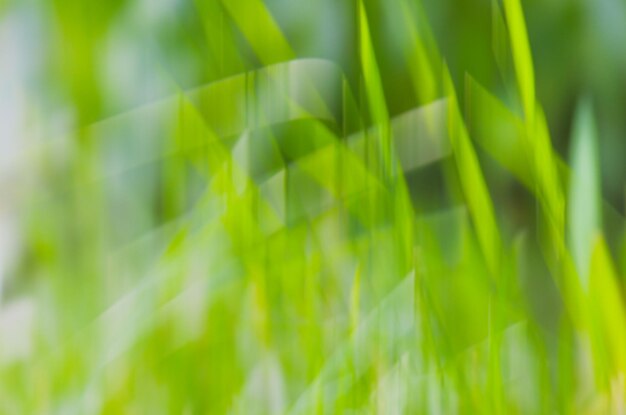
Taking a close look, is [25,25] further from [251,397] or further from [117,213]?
[251,397]

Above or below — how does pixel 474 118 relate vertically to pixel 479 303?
above

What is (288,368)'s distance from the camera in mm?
526

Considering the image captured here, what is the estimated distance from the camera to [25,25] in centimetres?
54

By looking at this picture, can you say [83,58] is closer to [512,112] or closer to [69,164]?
[69,164]

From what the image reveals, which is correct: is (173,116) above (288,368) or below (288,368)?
above

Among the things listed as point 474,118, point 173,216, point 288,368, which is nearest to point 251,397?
point 288,368

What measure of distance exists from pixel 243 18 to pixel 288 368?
0.86 feet

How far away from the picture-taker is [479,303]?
531 millimetres

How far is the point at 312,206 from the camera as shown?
54 cm

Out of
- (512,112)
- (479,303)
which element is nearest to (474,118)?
(512,112)

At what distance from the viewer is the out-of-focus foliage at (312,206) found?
52 cm

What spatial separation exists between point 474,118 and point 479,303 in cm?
14

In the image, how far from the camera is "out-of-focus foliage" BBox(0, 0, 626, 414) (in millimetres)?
524

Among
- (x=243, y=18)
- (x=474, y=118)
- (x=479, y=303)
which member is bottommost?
(x=479, y=303)
